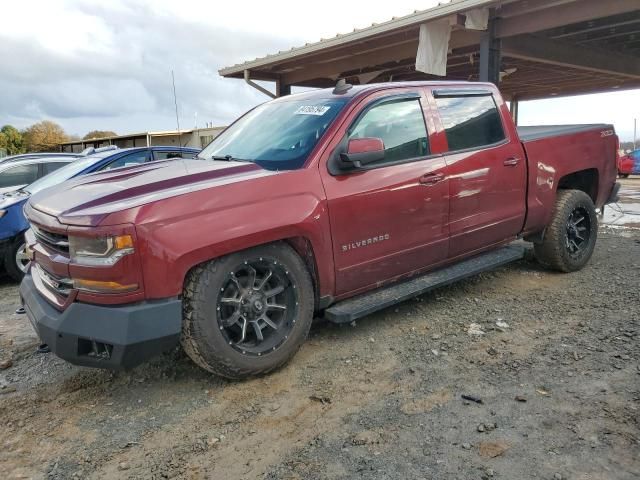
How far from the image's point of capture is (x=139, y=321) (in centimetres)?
261

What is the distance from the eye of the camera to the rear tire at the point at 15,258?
581cm

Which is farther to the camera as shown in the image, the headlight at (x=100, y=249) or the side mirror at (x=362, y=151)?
the side mirror at (x=362, y=151)

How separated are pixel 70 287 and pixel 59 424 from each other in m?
0.75

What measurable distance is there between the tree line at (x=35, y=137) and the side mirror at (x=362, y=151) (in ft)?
171

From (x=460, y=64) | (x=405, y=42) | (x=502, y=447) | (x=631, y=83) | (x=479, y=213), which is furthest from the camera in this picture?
(x=631, y=83)

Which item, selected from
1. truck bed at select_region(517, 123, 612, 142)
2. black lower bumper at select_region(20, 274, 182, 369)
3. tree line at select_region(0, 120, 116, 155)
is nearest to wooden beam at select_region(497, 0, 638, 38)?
truck bed at select_region(517, 123, 612, 142)

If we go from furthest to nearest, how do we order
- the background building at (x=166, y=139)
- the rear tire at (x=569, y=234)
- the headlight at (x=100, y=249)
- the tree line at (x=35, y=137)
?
the tree line at (x=35, y=137)
the background building at (x=166, y=139)
the rear tire at (x=569, y=234)
the headlight at (x=100, y=249)

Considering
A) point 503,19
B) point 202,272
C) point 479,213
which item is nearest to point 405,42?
point 503,19

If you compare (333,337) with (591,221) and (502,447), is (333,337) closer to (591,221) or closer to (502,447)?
(502,447)

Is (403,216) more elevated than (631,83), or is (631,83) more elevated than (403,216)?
(631,83)

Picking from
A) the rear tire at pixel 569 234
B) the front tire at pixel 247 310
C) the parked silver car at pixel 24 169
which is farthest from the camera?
the parked silver car at pixel 24 169

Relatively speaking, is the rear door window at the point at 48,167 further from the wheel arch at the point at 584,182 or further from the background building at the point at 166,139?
the background building at the point at 166,139

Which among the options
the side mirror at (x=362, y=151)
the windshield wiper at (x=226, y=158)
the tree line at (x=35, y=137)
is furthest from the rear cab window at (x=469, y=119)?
the tree line at (x=35, y=137)

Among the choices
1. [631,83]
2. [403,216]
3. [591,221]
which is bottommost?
[591,221]
